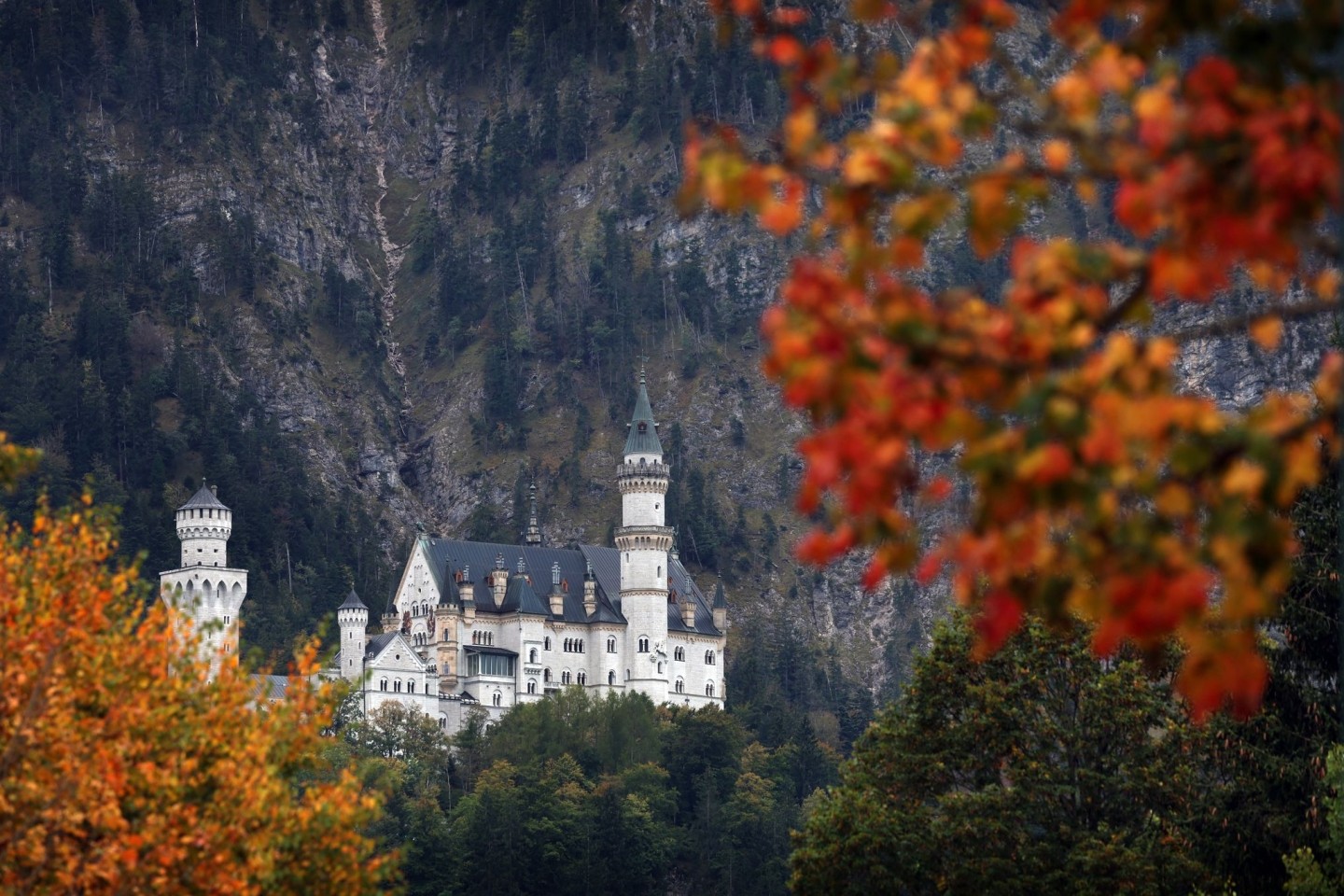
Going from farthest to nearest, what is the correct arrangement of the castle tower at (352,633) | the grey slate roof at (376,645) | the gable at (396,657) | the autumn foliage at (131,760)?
the grey slate roof at (376,645) < the castle tower at (352,633) < the gable at (396,657) < the autumn foliage at (131,760)

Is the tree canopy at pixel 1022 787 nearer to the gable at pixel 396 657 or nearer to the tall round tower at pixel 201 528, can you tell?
the gable at pixel 396 657

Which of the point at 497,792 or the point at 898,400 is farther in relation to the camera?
the point at 497,792

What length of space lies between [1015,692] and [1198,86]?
54.8 metres

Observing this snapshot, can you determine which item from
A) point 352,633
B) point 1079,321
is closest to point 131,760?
point 1079,321

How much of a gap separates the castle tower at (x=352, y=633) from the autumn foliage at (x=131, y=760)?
15614 cm

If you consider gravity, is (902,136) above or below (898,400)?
above

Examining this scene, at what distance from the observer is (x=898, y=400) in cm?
1321

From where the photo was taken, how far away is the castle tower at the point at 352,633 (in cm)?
19475

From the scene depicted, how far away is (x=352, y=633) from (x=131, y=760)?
162 meters

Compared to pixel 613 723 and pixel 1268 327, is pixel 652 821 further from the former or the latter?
pixel 1268 327

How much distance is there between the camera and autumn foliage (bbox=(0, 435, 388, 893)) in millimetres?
33812

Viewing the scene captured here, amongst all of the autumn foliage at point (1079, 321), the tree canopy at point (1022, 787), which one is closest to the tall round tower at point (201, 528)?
the tree canopy at point (1022, 787)

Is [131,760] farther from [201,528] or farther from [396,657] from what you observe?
[201,528]

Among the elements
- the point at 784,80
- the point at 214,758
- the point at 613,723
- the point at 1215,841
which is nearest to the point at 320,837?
the point at 214,758
